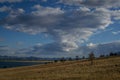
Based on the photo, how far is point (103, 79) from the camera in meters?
36.8

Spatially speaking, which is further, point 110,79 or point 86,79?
point 86,79

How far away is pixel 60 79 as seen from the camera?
4312cm

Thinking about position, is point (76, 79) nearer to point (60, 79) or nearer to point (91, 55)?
point (60, 79)

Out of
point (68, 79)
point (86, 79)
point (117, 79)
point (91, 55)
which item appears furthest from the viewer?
point (91, 55)

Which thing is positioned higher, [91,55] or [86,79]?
[91,55]

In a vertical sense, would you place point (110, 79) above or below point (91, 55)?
below

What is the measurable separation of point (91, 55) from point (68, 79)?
63960 mm

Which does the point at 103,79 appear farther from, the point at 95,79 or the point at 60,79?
the point at 60,79

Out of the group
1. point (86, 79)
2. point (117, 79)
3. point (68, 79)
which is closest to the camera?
point (117, 79)

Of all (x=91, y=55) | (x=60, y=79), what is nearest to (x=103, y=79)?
(x=60, y=79)

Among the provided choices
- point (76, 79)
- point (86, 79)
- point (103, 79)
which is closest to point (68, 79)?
point (76, 79)

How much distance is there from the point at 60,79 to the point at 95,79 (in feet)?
25.0

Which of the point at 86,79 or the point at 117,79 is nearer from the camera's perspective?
the point at 117,79

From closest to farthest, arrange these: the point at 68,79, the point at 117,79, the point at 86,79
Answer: the point at 117,79 < the point at 86,79 < the point at 68,79
